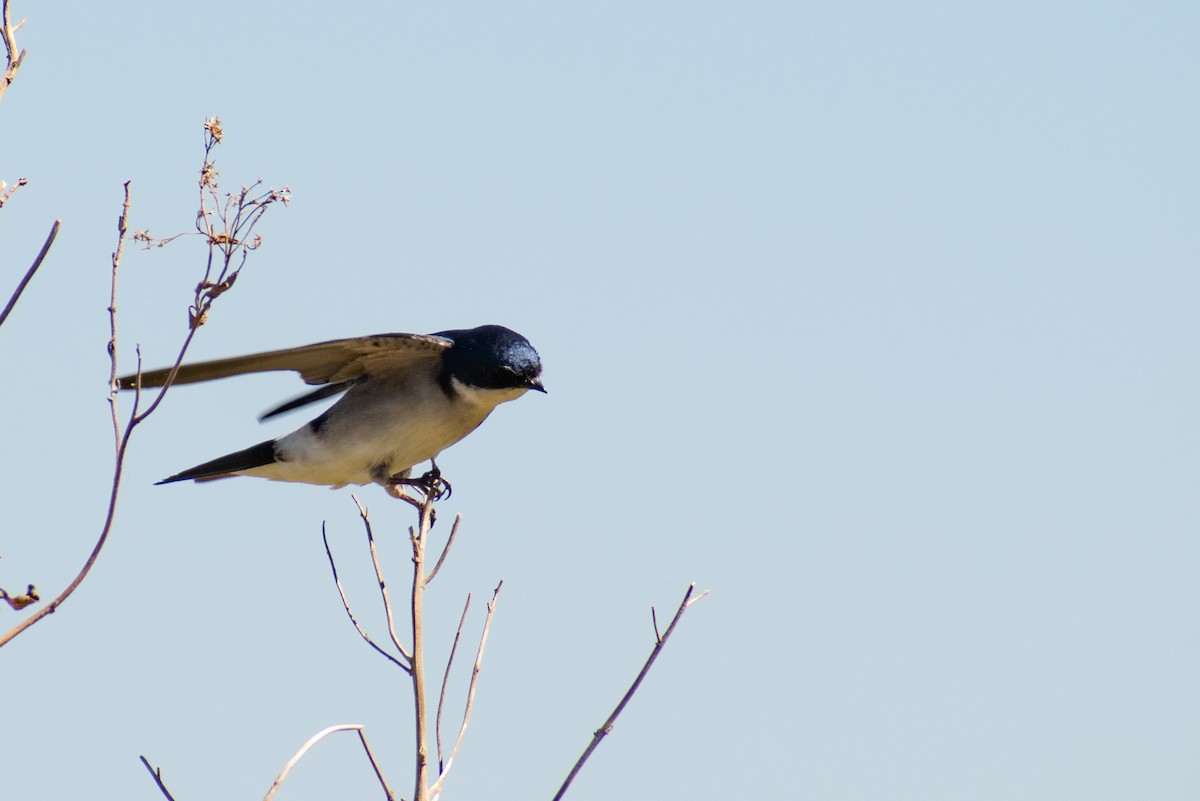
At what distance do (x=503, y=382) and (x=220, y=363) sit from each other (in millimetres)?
1408

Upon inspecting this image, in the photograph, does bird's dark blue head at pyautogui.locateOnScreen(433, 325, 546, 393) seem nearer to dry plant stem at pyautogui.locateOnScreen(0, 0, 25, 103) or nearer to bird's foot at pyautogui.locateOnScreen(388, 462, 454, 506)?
bird's foot at pyautogui.locateOnScreen(388, 462, 454, 506)

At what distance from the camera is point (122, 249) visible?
2.47 metres

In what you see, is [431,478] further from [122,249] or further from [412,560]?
[122,249]

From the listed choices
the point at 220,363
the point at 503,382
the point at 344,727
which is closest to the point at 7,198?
the point at 344,727

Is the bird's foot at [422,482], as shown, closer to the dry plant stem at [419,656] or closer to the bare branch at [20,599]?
the dry plant stem at [419,656]

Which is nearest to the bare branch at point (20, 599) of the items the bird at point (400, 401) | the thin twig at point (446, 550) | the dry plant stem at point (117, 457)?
the dry plant stem at point (117, 457)

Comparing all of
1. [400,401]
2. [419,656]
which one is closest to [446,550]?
[419,656]

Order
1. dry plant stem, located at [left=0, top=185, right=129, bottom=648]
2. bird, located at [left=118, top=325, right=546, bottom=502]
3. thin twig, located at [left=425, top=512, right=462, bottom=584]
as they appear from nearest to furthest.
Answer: dry plant stem, located at [left=0, top=185, right=129, bottom=648] < thin twig, located at [left=425, top=512, right=462, bottom=584] < bird, located at [left=118, top=325, right=546, bottom=502]

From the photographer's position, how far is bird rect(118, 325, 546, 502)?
249 inches

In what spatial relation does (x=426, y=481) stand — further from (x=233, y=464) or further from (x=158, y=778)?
(x=158, y=778)

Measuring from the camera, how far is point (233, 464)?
689 centimetres

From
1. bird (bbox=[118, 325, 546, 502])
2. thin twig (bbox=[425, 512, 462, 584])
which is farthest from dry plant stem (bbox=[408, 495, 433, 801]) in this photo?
bird (bbox=[118, 325, 546, 502])

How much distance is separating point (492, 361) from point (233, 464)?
1.44 m

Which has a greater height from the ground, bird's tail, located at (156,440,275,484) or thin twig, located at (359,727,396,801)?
bird's tail, located at (156,440,275,484)
